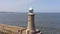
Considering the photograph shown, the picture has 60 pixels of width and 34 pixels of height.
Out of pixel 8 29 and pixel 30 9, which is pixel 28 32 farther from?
pixel 8 29

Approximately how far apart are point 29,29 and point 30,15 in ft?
1.47

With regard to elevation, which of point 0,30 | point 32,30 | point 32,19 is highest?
point 32,19

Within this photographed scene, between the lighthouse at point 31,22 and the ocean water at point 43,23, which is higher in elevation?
the lighthouse at point 31,22

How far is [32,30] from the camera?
5.42 metres

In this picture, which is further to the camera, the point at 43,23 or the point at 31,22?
the point at 43,23

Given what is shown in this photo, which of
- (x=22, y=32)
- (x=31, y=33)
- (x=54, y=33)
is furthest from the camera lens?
(x=54, y=33)

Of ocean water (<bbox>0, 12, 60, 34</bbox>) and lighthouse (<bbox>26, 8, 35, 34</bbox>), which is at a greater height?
lighthouse (<bbox>26, 8, 35, 34</bbox>)

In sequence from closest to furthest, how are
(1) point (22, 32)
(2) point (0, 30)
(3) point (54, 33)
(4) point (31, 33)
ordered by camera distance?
1. (4) point (31, 33)
2. (1) point (22, 32)
3. (2) point (0, 30)
4. (3) point (54, 33)

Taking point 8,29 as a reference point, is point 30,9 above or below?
above

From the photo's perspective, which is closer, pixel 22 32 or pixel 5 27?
pixel 22 32

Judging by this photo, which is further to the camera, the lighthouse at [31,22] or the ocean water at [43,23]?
the ocean water at [43,23]

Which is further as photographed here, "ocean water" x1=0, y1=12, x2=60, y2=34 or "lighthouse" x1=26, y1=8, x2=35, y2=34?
"ocean water" x1=0, y1=12, x2=60, y2=34

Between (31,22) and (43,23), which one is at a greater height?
(31,22)

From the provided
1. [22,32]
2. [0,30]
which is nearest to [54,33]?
[0,30]
